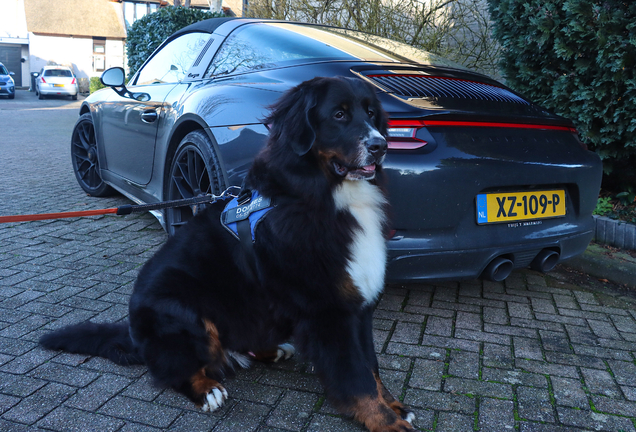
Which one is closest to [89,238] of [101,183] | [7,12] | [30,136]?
[101,183]

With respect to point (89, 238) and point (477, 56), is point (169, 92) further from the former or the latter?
point (477, 56)

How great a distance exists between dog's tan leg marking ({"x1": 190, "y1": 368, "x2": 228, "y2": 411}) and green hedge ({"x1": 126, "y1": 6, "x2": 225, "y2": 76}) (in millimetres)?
9273

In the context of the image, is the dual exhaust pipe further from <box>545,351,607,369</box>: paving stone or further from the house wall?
the house wall

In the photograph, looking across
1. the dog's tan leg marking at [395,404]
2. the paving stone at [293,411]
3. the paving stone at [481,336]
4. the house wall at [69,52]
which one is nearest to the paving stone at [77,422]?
the paving stone at [293,411]

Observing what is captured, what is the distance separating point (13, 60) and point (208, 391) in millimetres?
53558

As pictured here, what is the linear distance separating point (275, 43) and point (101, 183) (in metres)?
3.32

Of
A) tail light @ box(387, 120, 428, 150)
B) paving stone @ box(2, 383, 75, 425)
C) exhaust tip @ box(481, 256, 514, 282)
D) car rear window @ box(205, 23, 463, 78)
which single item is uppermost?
car rear window @ box(205, 23, 463, 78)

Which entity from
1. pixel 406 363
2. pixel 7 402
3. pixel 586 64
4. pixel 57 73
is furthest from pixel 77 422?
pixel 57 73

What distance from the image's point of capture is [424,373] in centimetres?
267

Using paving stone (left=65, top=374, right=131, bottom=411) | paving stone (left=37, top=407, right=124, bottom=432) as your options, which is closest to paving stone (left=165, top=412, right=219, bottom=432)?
paving stone (left=37, top=407, right=124, bottom=432)

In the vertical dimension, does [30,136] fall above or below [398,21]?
below

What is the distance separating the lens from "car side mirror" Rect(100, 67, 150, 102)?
466 centimetres

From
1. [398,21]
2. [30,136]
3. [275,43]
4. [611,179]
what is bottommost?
[30,136]

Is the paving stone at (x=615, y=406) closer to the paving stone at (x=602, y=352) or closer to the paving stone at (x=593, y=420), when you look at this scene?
the paving stone at (x=593, y=420)
